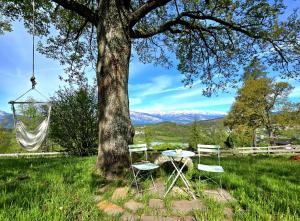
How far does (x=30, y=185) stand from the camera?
13.0 ft

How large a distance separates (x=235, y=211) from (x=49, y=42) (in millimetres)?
9605

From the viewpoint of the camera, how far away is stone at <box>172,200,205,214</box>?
322cm

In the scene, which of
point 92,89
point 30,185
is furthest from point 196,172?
point 92,89

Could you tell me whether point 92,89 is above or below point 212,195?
above

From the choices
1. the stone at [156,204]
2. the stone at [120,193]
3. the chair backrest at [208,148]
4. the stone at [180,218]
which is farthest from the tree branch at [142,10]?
the stone at [180,218]

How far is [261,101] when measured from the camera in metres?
25.5

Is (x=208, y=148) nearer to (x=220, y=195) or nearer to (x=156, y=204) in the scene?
(x=220, y=195)

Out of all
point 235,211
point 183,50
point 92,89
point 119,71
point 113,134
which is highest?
point 183,50

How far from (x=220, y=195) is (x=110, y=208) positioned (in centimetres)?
195

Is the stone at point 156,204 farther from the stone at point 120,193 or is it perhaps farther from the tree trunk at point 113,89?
the tree trunk at point 113,89

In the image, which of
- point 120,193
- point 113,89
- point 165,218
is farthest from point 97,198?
point 113,89

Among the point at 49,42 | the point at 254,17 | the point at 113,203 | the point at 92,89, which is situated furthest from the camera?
the point at 92,89

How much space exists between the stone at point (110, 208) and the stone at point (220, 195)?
1571mm

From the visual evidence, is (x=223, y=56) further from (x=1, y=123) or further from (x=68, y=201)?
(x=1, y=123)
